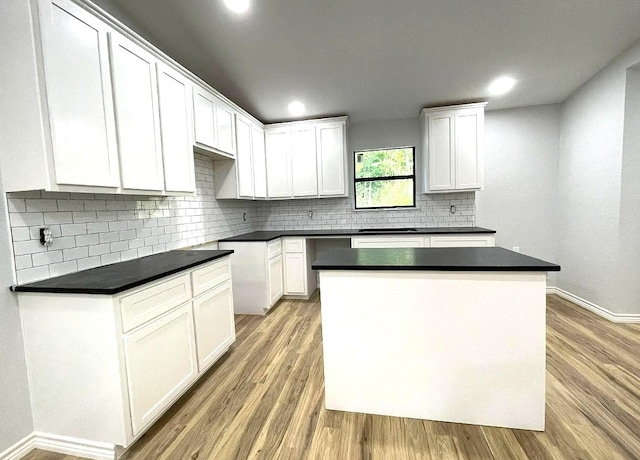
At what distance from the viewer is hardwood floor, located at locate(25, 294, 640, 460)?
4.60 ft

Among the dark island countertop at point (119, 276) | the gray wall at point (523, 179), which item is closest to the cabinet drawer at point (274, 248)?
the dark island countertop at point (119, 276)

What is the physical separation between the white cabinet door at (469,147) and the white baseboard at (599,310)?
1.80 m

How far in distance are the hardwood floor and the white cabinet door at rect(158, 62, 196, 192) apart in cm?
158

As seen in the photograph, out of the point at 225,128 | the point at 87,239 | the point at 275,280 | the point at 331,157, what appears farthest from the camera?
the point at 331,157

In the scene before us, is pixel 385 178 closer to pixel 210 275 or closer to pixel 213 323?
pixel 210 275

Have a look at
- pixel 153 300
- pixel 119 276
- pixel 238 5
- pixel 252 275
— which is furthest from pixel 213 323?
pixel 238 5

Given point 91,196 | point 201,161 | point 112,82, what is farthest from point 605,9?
point 91,196

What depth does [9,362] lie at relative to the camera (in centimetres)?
142

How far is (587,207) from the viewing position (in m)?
3.21

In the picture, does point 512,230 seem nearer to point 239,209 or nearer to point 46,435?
point 239,209

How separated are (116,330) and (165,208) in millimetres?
1475

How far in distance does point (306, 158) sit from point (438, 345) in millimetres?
3084

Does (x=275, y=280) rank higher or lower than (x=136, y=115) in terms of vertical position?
lower

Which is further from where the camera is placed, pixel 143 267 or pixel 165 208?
pixel 165 208
